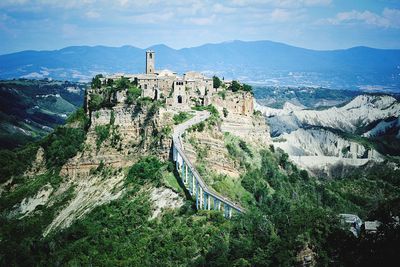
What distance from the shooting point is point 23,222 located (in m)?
58.8

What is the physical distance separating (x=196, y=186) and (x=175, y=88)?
2409cm

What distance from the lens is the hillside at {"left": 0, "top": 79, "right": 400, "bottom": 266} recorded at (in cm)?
3600

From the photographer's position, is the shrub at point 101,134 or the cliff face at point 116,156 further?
the shrub at point 101,134

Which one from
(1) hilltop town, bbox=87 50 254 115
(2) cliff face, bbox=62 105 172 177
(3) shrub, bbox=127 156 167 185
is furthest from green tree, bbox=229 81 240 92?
(3) shrub, bbox=127 156 167 185

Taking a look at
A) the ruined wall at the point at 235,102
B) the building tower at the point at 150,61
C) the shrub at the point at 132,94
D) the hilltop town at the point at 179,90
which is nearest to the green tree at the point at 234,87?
the hilltop town at the point at 179,90

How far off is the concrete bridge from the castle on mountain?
34.1ft

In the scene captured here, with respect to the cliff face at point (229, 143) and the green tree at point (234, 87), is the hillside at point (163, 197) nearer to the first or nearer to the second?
the cliff face at point (229, 143)

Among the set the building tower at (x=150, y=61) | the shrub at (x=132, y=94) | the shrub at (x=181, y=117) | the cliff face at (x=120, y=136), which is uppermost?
the building tower at (x=150, y=61)

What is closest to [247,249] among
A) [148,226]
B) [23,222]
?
[148,226]

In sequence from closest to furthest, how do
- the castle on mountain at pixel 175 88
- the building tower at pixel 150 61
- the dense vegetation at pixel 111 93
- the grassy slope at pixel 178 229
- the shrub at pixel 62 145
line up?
the grassy slope at pixel 178 229, the shrub at pixel 62 145, the dense vegetation at pixel 111 93, the castle on mountain at pixel 175 88, the building tower at pixel 150 61

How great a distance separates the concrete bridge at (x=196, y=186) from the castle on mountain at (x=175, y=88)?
409 inches

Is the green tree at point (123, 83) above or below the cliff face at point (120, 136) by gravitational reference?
above

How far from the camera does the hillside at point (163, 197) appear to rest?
36000 mm

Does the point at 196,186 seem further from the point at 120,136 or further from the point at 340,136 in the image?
the point at 340,136
